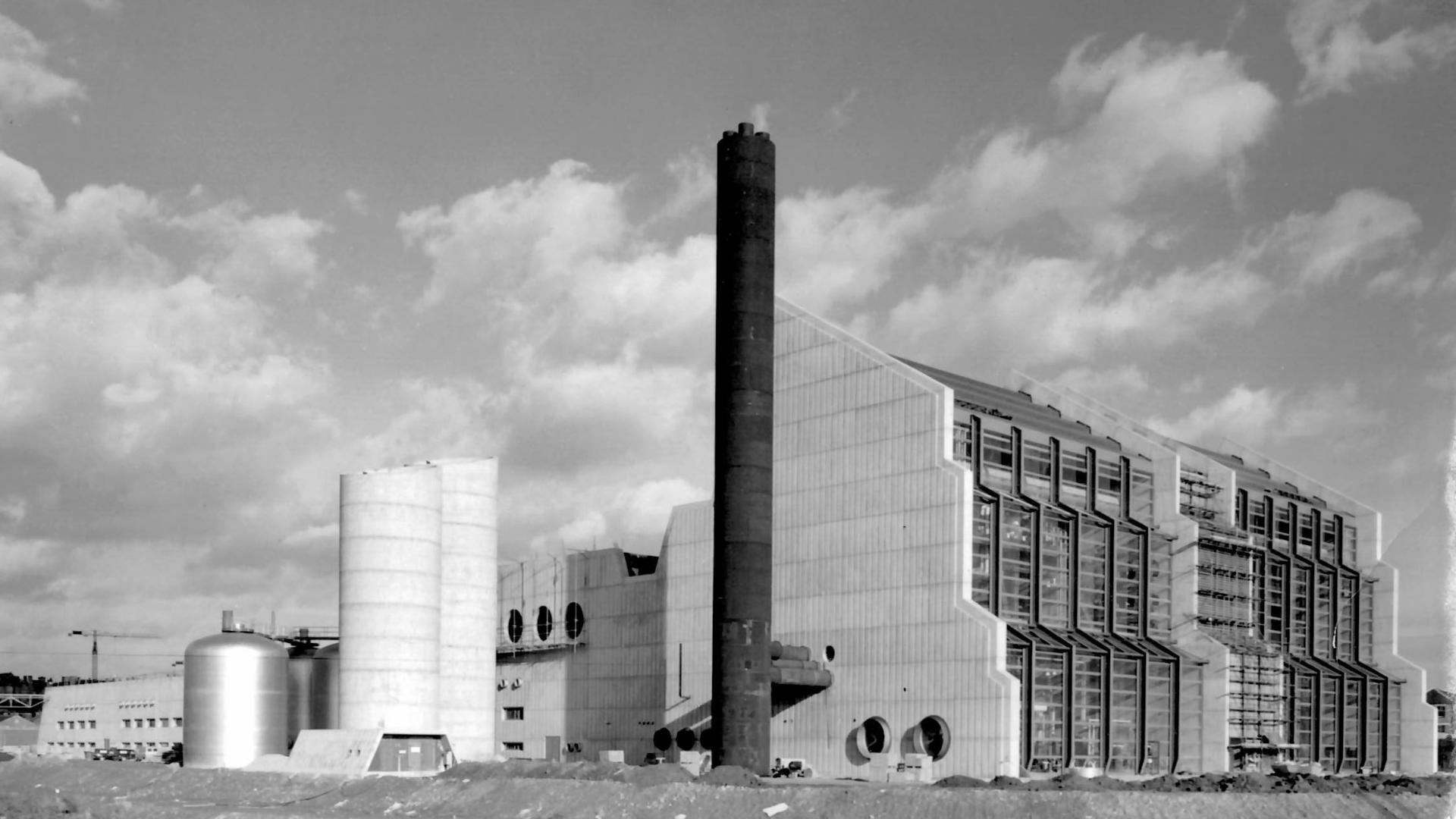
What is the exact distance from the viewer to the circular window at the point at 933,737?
83.4 m

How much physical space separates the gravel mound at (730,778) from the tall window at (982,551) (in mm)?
18273

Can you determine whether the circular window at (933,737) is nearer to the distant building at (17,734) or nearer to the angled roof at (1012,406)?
the angled roof at (1012,406)

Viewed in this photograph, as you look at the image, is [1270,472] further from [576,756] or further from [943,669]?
[576,756]

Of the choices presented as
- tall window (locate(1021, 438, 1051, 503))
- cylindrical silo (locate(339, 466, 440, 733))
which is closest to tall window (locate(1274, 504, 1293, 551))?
tall window (locate(1021, 438, 1051, 503))

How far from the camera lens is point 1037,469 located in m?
92.4

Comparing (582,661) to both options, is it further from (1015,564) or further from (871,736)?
(1015,564)

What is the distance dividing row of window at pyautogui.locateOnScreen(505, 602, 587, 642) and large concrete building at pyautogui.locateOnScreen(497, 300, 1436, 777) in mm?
278

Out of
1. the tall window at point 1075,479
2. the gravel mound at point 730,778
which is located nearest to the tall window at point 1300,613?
the tall window at point 1075,479

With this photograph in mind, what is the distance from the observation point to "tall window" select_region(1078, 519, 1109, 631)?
3634 inches

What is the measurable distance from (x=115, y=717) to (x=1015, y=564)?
8359cm

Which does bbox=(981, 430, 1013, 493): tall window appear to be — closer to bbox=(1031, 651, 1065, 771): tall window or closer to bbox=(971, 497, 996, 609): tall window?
bbox=(971, 497, 996, 609): tall window

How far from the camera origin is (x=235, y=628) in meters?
107

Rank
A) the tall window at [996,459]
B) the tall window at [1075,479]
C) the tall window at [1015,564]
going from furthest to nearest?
1. the tall window at [1075,479]
2. the tall window at [996,459]
3. the tall window at [1015,564]

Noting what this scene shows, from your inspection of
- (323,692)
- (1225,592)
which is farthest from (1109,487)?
(323,692)
